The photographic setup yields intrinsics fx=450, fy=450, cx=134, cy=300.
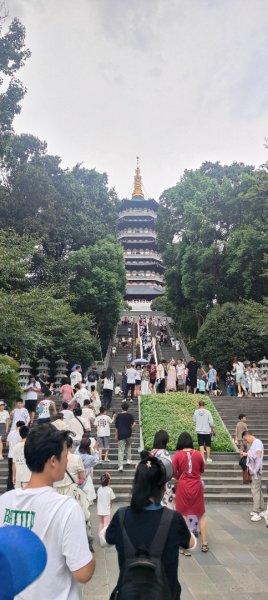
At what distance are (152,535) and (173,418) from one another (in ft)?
38.3

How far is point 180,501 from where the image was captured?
18.4 feet

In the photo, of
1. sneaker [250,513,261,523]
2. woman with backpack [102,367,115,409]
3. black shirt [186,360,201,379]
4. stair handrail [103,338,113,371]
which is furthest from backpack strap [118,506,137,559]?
stair handrail [103,338,113,371]

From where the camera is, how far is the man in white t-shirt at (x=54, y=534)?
73.3 inches

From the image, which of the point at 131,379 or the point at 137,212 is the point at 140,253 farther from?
the point at 131,379

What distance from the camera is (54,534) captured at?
188 cm

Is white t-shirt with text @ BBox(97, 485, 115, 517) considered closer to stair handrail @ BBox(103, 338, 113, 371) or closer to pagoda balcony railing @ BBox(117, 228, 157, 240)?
stair handrail @ BBox(103, 338, 113, 371)

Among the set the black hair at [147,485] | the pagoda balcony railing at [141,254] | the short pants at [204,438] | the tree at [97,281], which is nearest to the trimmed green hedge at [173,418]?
the short pants at [204,438]

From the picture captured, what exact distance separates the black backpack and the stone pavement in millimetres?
2815

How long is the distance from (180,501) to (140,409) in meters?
9.28

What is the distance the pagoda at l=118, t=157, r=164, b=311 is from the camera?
180 feet

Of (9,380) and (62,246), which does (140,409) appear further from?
(62,246)

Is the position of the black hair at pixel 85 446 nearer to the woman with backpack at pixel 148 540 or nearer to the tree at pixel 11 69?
the woman with backpack at pixel 148 540

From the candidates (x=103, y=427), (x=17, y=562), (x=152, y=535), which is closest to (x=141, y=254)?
(x=103, y=427)

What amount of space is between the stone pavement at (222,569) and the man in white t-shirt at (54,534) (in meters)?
3.27
